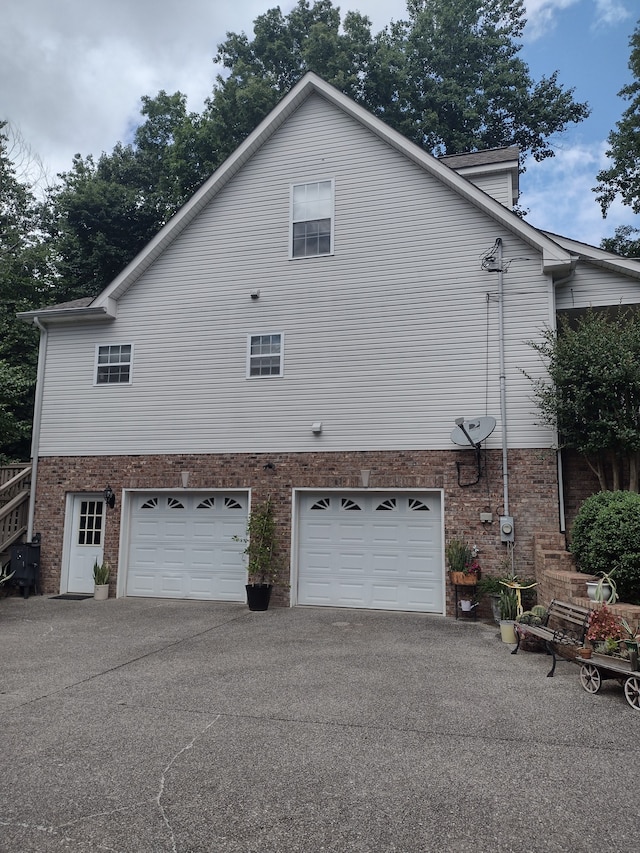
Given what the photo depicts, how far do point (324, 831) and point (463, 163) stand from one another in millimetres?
13262

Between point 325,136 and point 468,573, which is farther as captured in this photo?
point 325,136

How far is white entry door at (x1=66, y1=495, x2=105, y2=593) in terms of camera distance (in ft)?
42.1

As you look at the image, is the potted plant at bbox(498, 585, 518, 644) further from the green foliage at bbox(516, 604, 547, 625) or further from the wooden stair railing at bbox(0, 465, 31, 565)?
the wooden stair railing at bbox(0, 465, 31, 565)

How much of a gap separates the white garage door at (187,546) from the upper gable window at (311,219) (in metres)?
5.24

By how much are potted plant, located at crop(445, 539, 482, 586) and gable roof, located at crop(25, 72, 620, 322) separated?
16.7ft

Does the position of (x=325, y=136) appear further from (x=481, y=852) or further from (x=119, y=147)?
(x=119, y=147)

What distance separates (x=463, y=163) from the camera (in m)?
13.4

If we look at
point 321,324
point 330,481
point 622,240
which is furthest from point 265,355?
point 622,240

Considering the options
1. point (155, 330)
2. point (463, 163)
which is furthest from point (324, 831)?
point (463, 163)

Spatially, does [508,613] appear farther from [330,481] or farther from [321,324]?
[321,324]

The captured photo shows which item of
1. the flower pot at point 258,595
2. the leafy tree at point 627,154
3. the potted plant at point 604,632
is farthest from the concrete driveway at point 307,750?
the leafy tree at point 627,154

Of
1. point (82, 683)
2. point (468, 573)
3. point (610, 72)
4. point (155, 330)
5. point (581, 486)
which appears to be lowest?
point (82, 683)

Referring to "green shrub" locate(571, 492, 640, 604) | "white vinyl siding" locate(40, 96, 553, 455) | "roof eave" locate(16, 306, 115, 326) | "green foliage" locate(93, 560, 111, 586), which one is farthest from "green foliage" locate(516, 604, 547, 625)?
"roof eave" locate(16, 306, 115, 326)

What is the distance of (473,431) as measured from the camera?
10344 mm
